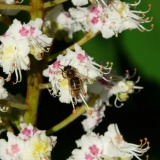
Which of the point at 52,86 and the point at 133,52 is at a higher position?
the point at 52,86

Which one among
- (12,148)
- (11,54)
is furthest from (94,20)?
(12,148)

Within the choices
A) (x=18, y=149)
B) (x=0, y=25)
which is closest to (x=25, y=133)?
(x=18, y=149)

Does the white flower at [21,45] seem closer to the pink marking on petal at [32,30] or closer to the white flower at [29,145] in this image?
the pink marking on petal at [32,30]

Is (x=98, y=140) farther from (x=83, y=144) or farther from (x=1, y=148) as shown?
(x=1, y=148)

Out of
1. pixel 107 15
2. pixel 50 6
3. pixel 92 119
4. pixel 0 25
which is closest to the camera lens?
pixel 50 6

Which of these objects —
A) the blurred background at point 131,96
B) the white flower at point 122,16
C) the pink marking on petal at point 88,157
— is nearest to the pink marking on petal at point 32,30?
the white flower at point 122,16

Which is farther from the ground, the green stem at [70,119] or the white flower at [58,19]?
the white flower at [58,19]

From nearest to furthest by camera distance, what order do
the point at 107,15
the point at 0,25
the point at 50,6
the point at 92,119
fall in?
the point at 50,6
the point at 107,15
the point at 92,119
the point at 0,25

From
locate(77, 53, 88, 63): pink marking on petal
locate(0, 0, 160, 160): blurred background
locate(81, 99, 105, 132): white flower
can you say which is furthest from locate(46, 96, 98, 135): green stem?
locate(0, 0, 160, 160): blurred background
